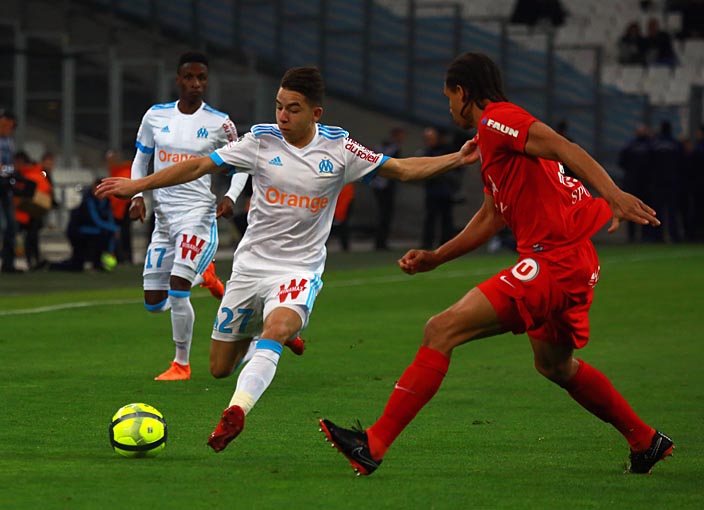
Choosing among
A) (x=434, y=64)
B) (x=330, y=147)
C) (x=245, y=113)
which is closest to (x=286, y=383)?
(x=330, y=147)

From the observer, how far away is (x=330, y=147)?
8.05 metres

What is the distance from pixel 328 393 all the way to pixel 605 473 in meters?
3.28

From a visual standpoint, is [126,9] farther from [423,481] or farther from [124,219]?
[423,481]

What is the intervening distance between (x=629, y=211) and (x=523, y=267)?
75 cm

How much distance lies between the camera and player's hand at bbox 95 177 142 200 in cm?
739

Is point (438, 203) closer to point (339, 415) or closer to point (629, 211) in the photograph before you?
point (339, 415)

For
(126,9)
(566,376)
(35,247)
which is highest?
(566,376)

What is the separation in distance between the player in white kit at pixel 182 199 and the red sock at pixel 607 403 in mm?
4200

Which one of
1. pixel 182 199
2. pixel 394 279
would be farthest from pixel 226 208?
pixel 394 279

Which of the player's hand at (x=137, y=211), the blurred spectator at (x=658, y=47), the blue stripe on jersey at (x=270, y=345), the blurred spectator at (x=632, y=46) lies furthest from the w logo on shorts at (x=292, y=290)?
the blurred spectator at (x=632, y=46)

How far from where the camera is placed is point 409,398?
22.1ft

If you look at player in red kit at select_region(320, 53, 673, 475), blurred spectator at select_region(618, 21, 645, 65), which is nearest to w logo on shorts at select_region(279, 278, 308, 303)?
player in red kit at select_region(320, 53, 673, 475)

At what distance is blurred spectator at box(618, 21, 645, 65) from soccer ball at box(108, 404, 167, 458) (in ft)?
98.1

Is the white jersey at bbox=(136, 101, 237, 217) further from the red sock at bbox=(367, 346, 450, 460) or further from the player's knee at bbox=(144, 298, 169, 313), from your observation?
the red sock at bbox=(367, 346, 450, 460)
